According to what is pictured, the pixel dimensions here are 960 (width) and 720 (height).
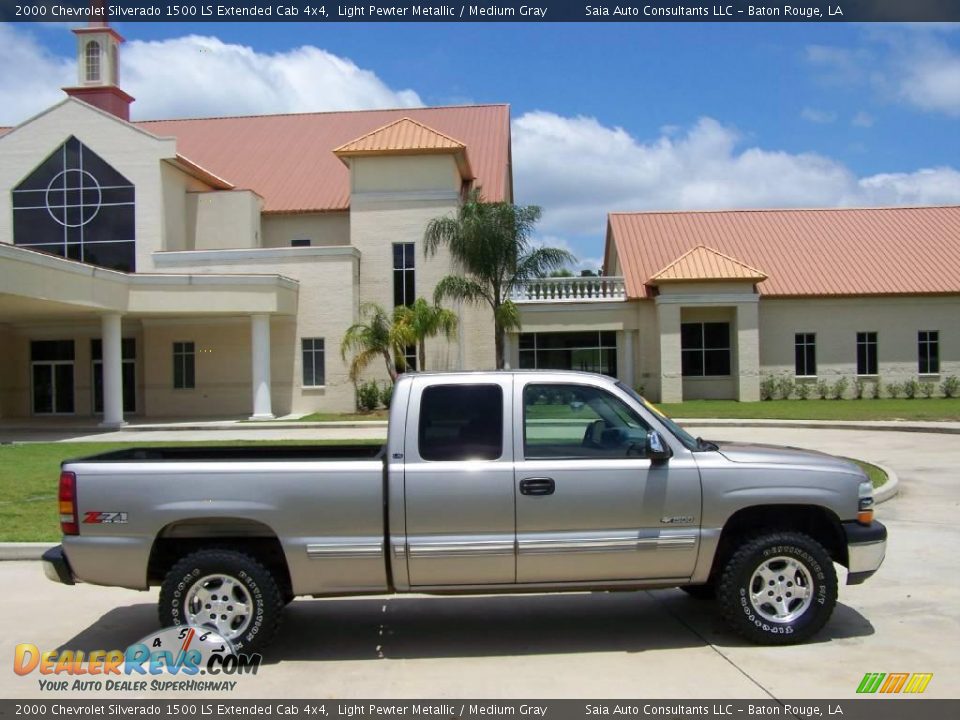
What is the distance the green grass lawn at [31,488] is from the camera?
33.8 ft

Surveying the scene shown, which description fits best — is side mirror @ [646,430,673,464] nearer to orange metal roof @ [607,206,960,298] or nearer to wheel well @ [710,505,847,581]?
wheel well @ [710,505,847,581]

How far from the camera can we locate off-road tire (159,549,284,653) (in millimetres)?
6090

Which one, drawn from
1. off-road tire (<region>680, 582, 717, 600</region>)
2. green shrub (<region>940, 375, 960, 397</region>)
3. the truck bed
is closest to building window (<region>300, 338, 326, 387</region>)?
green shrub (<region>940, 375, 960, 397</region>)

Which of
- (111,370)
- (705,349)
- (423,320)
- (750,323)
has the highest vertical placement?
(423,320)

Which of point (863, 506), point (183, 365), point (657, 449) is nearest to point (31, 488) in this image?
point (657, 449)

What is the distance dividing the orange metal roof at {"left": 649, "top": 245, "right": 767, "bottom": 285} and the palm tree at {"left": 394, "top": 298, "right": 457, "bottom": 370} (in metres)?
8.49

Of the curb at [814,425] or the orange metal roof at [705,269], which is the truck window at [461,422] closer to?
the curb at [814,425]

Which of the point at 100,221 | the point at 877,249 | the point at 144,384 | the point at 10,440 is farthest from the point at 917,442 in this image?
the point at 100,221

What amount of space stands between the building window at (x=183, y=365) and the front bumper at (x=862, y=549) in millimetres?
29638

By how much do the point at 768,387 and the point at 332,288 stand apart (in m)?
17.4

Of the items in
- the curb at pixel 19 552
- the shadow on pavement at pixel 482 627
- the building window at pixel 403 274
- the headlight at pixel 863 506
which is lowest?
the shadow on pavement at pixel 482 627

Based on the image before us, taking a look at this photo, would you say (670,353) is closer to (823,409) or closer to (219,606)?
(823,409)

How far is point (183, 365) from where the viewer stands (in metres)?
33.0

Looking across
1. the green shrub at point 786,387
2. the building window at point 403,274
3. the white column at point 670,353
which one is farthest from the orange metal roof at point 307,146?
the green shrub at point 786,387
